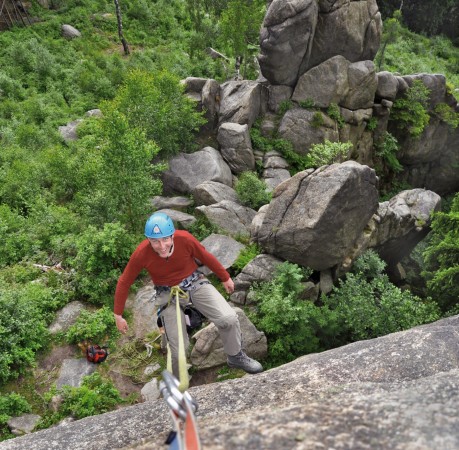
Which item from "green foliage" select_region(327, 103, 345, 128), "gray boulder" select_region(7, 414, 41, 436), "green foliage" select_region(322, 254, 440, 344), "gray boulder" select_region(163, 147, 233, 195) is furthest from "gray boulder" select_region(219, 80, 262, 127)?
"gray boulder" select_region(7, 414, 41, 436)

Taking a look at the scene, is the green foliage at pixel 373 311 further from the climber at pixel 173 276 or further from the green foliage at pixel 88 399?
the green foliage at pixel 88 399

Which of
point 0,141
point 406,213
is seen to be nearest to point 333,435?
point 406,213


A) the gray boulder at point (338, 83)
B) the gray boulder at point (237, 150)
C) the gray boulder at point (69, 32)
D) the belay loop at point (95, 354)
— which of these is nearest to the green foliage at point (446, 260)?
the gray boulder at point (237, 150)

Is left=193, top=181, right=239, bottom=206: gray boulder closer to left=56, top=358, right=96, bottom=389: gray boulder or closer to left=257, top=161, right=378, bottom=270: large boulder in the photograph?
left=257, top=161, right=378, bottom=270: large boulder

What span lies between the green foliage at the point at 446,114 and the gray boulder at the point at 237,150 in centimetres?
1393

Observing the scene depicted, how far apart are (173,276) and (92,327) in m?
4.82

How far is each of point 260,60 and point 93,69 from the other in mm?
13620

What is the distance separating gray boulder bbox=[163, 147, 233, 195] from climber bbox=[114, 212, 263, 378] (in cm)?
1103

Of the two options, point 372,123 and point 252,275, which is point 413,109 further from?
point 252,275

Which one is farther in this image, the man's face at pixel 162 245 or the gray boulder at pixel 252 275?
the gray boulder at pixel 252 275

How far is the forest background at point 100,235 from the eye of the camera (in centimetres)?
1024

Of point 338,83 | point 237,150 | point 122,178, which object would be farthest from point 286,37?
point 122,178

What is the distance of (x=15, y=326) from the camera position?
32.7 feet

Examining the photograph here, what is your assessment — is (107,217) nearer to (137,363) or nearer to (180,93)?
(137,363)
